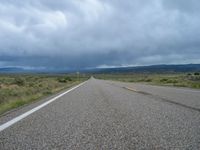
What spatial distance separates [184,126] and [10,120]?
463 cm

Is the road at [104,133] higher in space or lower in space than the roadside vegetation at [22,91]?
higher

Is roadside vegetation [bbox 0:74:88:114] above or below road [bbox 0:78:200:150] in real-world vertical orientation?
below

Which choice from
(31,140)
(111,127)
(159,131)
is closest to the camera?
(31,140)

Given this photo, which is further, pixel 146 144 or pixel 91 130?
pixel 91 130

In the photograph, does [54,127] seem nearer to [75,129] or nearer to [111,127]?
[75,129]

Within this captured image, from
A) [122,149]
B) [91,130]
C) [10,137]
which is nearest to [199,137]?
[122,149]

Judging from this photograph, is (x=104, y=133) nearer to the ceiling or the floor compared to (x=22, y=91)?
nearer to the ceiling

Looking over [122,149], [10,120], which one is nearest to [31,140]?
[122,149]

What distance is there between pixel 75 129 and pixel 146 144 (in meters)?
2.06

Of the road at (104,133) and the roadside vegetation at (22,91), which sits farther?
the roadside vegetation at (22,91)

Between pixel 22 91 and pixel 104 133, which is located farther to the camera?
pixel 22 91

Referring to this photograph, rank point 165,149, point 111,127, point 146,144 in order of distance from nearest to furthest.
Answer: point 165,149 < point 146,144 < point 111,127

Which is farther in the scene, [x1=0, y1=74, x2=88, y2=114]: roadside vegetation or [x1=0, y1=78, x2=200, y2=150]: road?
[x1=0, y1=74, x2=88, y2=114]: roadside vegetation

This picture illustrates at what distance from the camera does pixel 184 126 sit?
706 cm
